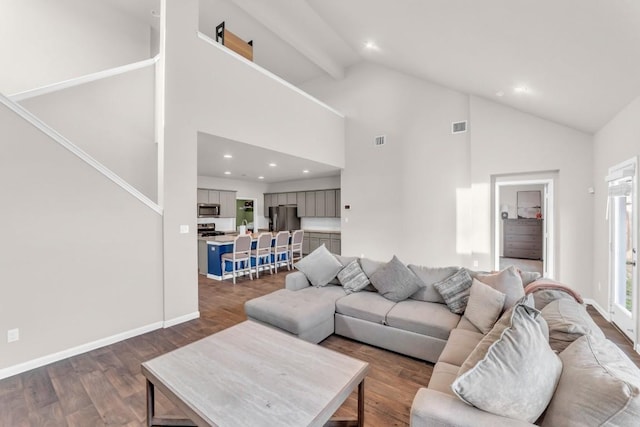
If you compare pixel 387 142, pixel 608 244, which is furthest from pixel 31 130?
pixel 608 244

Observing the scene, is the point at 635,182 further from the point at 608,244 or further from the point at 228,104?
the point at 228,104

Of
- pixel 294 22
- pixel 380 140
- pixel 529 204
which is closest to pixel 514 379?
pixel 380 140

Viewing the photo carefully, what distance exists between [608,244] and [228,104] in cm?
583

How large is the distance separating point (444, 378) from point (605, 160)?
4243mm

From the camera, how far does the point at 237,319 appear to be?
12.1 ft

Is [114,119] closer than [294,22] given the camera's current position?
Yes

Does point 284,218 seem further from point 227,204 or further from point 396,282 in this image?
point 396,282

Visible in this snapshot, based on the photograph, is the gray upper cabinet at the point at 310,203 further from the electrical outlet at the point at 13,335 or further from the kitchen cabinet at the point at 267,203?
the electrical outlet at the point at 13,335

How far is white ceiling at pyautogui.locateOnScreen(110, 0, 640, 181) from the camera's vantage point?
7.50 feet

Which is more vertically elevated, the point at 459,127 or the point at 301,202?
the point at 459,127

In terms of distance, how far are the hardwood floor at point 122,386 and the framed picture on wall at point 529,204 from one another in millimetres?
6409

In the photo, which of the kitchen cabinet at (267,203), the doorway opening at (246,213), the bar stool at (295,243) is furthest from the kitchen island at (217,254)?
the kitchen cabinet at (267,203)

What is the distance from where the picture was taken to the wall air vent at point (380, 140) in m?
6.49

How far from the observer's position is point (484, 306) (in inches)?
93.8
